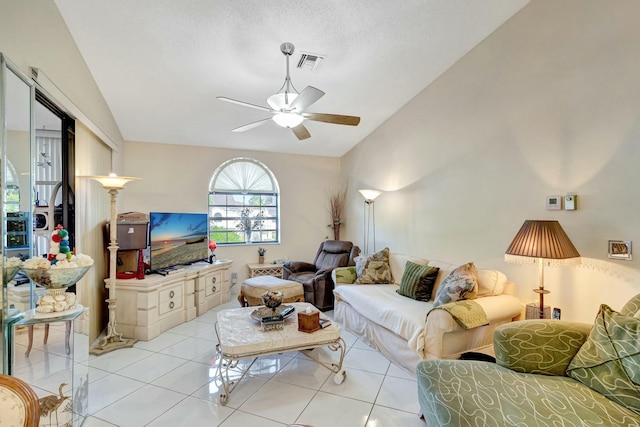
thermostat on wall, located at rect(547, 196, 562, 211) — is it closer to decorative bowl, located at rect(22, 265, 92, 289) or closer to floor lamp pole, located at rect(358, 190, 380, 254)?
floor lamp pole, located at rect(358, 190, 380, 254)

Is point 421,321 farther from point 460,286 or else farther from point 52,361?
point 52,361

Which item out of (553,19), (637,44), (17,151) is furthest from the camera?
(553,19)

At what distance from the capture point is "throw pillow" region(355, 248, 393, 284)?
151 inches

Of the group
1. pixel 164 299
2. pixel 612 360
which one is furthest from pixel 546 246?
pixel 164 299

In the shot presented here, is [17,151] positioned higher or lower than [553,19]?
lower

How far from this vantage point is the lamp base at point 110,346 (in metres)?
2.91

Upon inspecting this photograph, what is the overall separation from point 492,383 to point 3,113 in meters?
3.00

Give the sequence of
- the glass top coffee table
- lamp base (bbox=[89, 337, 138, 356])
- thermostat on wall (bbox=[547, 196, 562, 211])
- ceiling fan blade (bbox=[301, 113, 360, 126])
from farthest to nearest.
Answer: lamp base (bbox=[89, 337, 138, 356]) < ceiling fan blade (bbox=[301, 113, 360, 126]) < thermostat on wall (bbox=[547, 196, 562, 211]) < the glass top coffee table

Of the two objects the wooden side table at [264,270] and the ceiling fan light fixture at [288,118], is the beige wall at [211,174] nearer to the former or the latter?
the wooden side table at [264,270]

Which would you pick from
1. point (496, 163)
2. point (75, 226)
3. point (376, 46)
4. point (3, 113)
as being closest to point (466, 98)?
point (496, 163)

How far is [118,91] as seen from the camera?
11.2ft

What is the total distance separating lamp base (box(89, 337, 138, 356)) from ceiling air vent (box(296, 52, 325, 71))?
11.3 feet

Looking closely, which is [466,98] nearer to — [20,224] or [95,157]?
[20,224]

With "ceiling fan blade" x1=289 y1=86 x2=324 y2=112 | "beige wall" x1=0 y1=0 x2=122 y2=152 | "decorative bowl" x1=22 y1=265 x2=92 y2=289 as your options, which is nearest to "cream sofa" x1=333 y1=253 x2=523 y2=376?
"ceiling fan blade" x1=289 y1=86 x2=324 y2=112
